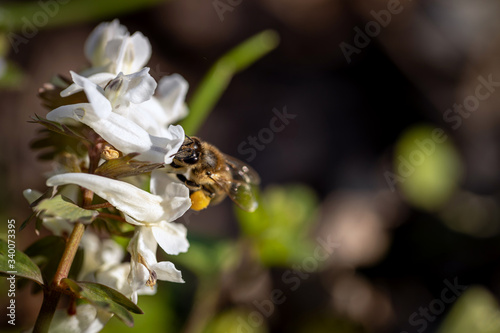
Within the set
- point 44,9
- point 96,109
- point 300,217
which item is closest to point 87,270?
point 96,109

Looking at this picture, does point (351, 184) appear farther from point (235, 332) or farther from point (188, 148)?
point (188, 148)

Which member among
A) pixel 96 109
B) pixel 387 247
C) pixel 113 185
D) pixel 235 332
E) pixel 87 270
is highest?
pixel 96 109

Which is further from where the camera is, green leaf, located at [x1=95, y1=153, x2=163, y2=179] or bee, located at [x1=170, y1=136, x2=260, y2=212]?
bee, located at [x1=170, y1=136, x2=260, y2=212]

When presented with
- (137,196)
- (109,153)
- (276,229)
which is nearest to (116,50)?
(109,153)

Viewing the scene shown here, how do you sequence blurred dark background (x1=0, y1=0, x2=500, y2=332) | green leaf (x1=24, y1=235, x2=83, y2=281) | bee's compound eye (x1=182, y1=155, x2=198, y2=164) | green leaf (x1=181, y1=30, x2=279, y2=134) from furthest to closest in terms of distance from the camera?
1. blurred dark background (x1=0, y1=0, x2=500, y2=332)
2. green leaf (x1=181, y1=30, x2=279, y2=134)
3. bee's compound eye (x1=182, y1=155, x2=198, y2=164)
4. green leaf (x1=24, y1=235, x2=83, y2=281)

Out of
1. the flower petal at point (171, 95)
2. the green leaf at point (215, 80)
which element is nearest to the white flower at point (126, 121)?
the flower petal at point (171, 95)

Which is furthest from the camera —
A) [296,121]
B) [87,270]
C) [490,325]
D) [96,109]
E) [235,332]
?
[296,121]

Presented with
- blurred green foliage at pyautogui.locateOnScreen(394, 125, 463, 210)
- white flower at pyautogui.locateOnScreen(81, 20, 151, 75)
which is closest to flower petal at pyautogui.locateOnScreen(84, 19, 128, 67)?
white flower at pyautogui.locateOnScreen(81, 20, 151, 75)

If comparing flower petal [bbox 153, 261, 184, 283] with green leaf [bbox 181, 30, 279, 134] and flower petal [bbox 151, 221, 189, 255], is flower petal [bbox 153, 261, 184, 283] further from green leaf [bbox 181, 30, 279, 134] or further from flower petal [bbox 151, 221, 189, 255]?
green leaf [bbox 181, 30, 279, 134]

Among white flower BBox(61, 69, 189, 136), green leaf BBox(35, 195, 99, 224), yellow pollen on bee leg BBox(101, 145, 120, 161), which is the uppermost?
white flower BBox(61, 69, 189, 136)
